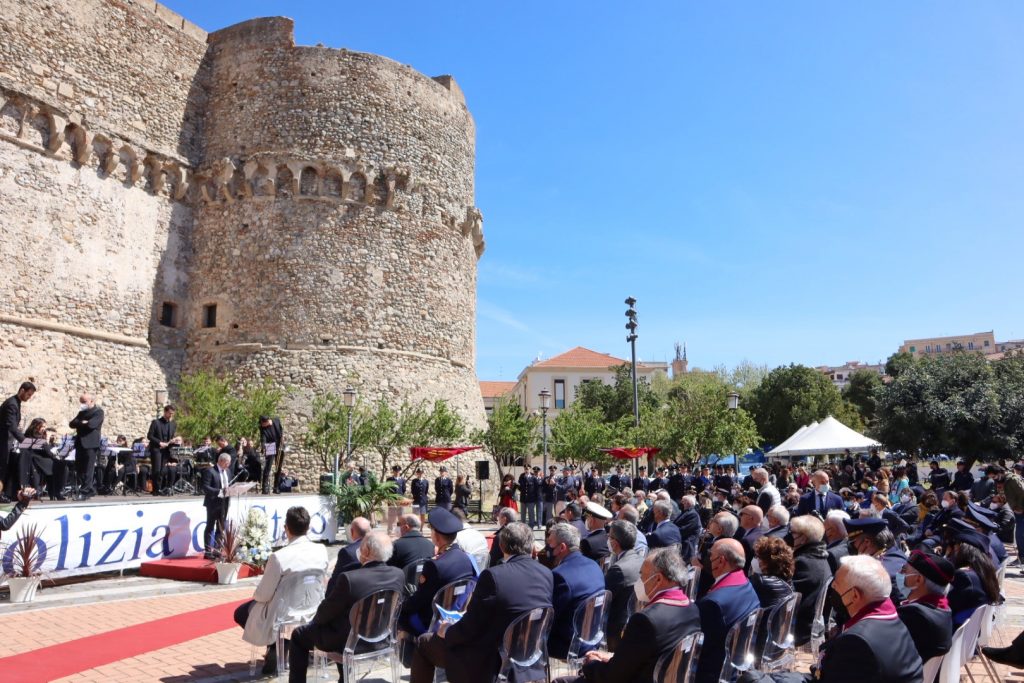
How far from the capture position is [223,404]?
63.2ft

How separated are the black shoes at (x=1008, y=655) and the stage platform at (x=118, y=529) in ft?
20.6

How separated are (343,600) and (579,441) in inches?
782

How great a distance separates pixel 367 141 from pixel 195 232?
607 centimetres

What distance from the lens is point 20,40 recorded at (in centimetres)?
1834

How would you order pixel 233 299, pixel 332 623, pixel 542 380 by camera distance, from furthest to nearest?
pixel 542 380
pixel 233 299
pixel 332 623

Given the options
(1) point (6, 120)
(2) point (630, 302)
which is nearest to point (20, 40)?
(1) point (6, 120)

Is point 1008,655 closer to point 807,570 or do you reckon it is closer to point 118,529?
point 807,570

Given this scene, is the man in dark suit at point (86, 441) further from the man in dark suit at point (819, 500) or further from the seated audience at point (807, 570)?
the man in dark suit at point (819, 500)

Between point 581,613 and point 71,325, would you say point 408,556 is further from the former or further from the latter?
point 71,325

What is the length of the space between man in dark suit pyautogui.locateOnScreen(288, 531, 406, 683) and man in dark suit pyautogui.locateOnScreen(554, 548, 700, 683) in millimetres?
1581

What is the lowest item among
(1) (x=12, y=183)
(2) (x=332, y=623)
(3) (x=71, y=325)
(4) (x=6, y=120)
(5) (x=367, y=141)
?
(2) (x=332, y=623)

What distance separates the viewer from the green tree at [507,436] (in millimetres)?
23531

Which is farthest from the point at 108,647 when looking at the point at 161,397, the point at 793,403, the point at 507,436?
the point at 793,403

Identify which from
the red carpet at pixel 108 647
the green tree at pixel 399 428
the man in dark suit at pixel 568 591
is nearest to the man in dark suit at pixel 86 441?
the red carpet at pixel 108 647
